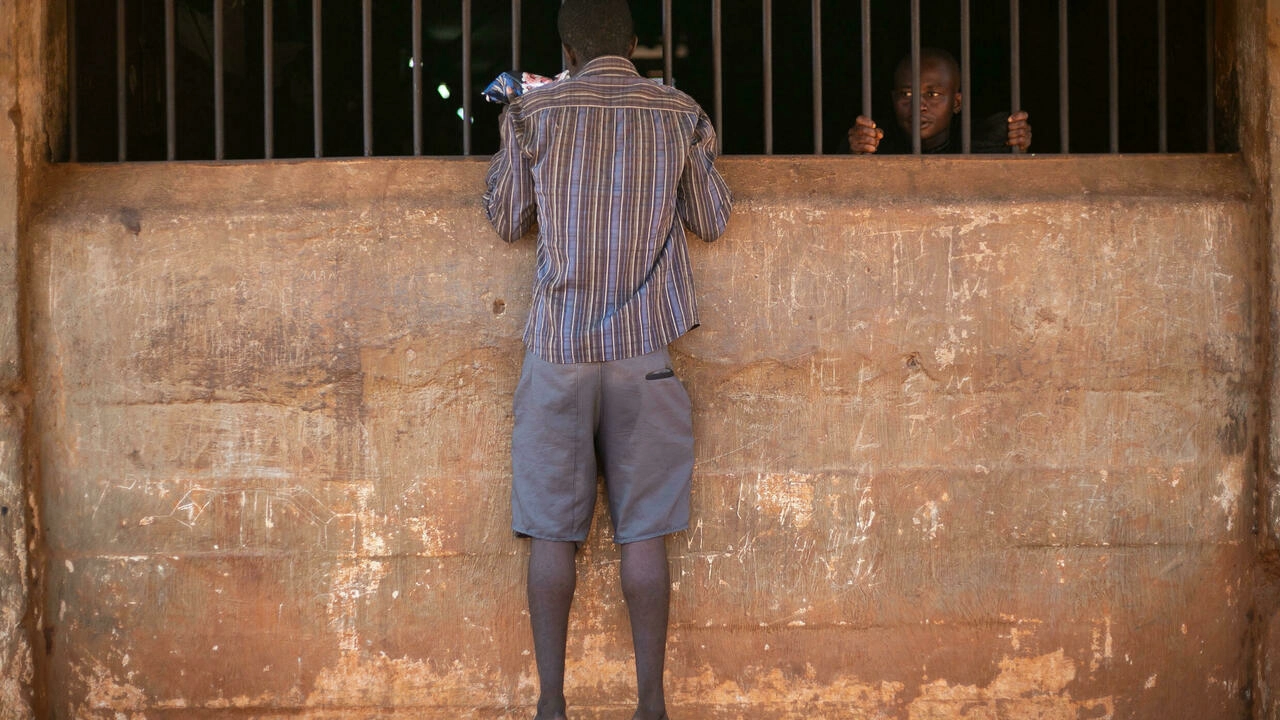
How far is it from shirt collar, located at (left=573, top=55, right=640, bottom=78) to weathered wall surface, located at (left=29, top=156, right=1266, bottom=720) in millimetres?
502

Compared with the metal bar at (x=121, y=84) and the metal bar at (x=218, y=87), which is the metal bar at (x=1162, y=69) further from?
the metal bar at (x=121, y=84)

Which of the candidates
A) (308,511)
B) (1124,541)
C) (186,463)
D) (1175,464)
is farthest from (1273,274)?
(186,463)

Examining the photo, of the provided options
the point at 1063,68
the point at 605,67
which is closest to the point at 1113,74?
the point at 1063,68

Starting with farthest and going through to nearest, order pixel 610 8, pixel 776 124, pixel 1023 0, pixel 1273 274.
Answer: pixel 776 124, pixel 1023 0, pixel 1273 274, pixel 610 8

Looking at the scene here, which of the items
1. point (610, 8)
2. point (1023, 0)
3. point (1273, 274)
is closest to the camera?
point (610, 8)

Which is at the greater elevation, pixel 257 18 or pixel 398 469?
pixel 257 18

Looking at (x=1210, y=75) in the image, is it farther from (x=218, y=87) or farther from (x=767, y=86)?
(x=218, y=87)

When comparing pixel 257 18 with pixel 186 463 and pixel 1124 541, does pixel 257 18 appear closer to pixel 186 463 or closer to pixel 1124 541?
pixel 186 463

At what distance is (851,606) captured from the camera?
111 inches

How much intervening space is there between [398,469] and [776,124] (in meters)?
3.53

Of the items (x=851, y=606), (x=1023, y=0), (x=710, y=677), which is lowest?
(x=710, y=677)

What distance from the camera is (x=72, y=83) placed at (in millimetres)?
2959

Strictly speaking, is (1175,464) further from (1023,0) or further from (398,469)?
(1023,0)

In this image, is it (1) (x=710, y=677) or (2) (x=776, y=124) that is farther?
(2) (x=776, y=124)
